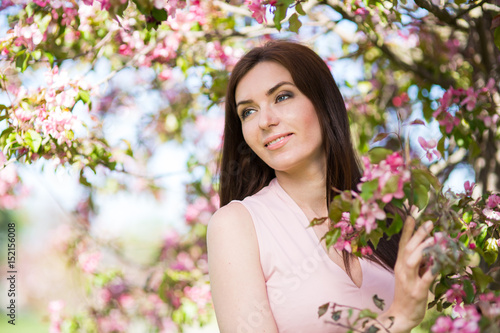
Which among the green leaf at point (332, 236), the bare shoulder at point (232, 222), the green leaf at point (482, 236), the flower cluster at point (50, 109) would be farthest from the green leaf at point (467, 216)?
the flower cluster at point (50, 109)

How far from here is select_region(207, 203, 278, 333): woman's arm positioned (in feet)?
5.14

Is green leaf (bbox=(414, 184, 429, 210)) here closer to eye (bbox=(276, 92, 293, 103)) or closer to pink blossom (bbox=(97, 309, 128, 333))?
eye (bbox=(276, 92, 293, 103))

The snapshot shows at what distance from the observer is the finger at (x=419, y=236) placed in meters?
1.14

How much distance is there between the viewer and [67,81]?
7.28ft

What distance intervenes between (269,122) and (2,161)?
1.19m

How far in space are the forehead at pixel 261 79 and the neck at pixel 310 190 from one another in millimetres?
313

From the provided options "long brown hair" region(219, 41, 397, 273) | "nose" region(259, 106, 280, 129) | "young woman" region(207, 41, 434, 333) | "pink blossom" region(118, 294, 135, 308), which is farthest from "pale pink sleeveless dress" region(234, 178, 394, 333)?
"pink blossom" region(118, 294, 135, 308)

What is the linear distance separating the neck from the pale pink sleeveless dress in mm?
73

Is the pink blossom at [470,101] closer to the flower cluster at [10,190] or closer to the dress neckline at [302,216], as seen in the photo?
the dress neckline at [302,216]

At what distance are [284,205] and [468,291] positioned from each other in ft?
2.44

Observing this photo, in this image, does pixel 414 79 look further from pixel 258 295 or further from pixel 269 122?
pixel 258 295

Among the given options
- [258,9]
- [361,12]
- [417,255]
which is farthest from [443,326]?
[361,12]


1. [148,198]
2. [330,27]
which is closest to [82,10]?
[330,27]

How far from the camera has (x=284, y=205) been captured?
6.18ft
